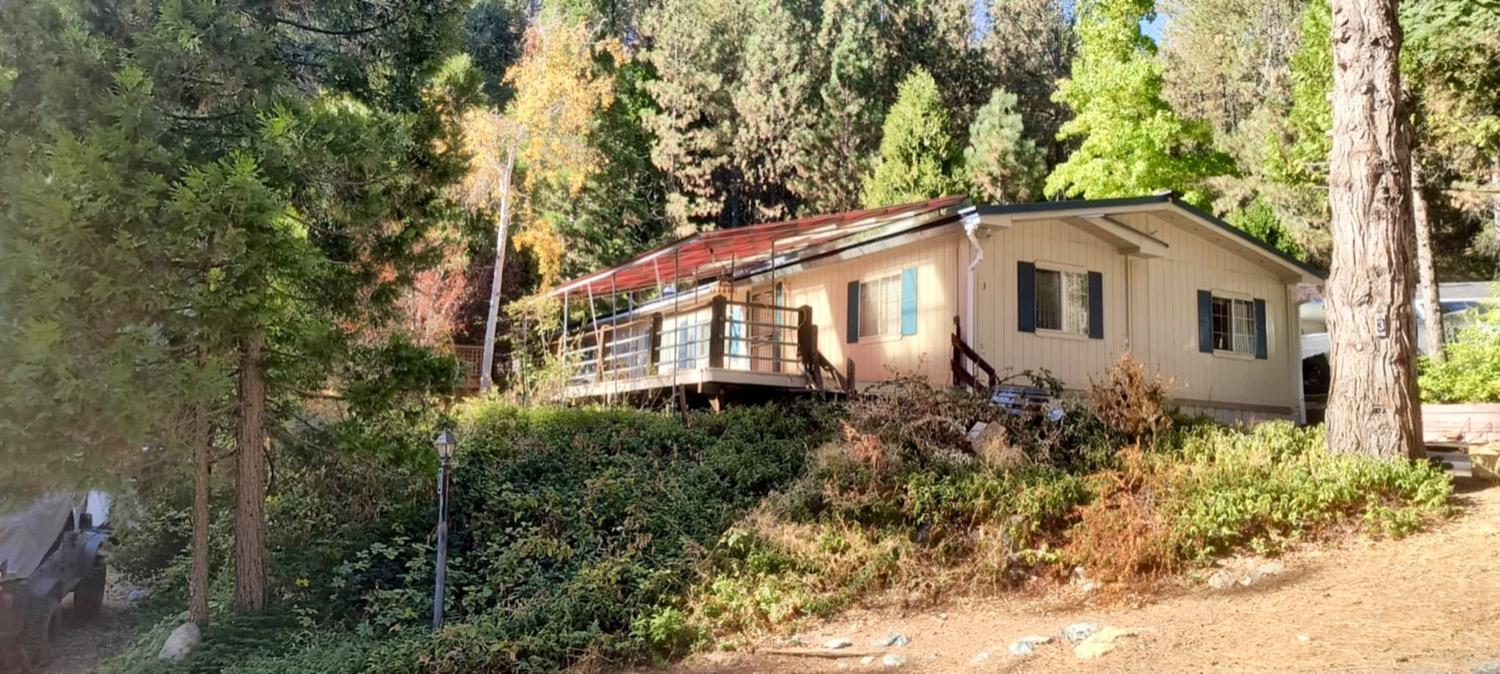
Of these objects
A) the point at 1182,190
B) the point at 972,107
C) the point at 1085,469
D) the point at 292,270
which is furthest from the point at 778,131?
the point at 292,270

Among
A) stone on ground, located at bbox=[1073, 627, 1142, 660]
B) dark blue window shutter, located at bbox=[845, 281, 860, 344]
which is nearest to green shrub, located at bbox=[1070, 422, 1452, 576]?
stone on ground, located at bbox=[1073, 627, 1142, 660]

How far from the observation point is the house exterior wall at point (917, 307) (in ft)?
48.5

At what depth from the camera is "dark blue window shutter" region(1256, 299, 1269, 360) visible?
17234 millimetres

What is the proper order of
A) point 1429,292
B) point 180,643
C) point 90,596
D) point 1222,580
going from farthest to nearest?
point 1429,292, point 90,596, point 180,643, point 1222,580

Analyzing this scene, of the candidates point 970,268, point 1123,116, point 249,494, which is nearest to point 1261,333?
point 970,268

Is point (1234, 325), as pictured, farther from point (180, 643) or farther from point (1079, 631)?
point (180, 643)

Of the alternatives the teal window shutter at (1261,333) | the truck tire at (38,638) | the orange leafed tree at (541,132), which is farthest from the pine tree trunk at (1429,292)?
the truck tire at (38,638)

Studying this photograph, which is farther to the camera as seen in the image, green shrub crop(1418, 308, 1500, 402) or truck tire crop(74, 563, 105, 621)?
green shrub crop(1418, 308, 1500, 402)

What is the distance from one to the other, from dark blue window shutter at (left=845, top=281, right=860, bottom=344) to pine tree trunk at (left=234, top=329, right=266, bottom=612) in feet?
30.2

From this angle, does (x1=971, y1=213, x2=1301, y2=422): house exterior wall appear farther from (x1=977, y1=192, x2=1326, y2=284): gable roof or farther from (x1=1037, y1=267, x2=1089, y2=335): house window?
→ (x1=977, y1=192, x2=1326, y2=284): gable roof

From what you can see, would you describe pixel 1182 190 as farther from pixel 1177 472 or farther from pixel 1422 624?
pixel 1422 624

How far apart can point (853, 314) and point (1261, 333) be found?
6.85m

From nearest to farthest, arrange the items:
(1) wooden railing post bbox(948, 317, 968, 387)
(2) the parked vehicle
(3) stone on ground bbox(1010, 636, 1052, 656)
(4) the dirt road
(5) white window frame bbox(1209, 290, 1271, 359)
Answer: (4) the dirt road, (3) stone on ground bbox(1010, 636, 1052, 656), (2) the parked vehicle, (1) wooden railing post bbox(948, 317, 968, 387), (5) white window frame bbox(1209, 290, 1271, 359)

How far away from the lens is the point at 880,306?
16.1 meters
